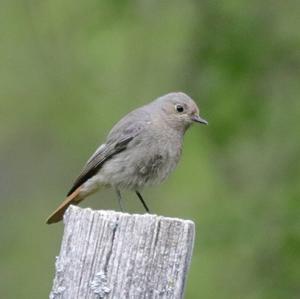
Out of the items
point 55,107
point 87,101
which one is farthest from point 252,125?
point 55,107

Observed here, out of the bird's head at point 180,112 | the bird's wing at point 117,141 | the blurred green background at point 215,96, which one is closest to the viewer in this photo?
the bird's wing at point 117,141

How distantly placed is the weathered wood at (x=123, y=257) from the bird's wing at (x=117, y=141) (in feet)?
11.4

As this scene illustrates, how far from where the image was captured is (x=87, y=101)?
12367 millimetres

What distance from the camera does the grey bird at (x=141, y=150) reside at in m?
8.16

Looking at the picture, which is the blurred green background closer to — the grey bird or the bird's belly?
the grey bird

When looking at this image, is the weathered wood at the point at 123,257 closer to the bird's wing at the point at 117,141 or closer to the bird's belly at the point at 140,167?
the bird's belly at the point at 140,167

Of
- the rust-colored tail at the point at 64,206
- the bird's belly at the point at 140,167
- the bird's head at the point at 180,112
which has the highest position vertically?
the bird's head at the point at 180,112

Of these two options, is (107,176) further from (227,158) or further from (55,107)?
(55,107)

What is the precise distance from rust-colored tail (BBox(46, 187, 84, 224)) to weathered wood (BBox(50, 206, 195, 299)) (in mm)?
2770

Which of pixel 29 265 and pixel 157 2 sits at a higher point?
pixel 157 2

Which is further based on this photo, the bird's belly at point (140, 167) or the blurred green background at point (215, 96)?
the blurred green background at point (215, 96)

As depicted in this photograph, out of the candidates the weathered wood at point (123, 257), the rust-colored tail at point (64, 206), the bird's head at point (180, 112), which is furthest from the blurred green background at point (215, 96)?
the weathered wood at point (123, 257)

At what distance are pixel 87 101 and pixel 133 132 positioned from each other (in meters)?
4.07

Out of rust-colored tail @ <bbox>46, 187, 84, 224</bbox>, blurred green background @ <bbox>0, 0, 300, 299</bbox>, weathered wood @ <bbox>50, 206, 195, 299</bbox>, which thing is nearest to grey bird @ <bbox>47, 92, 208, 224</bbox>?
rust-colored tail @ <bbox>46, 187, 84, 224</bbox>
